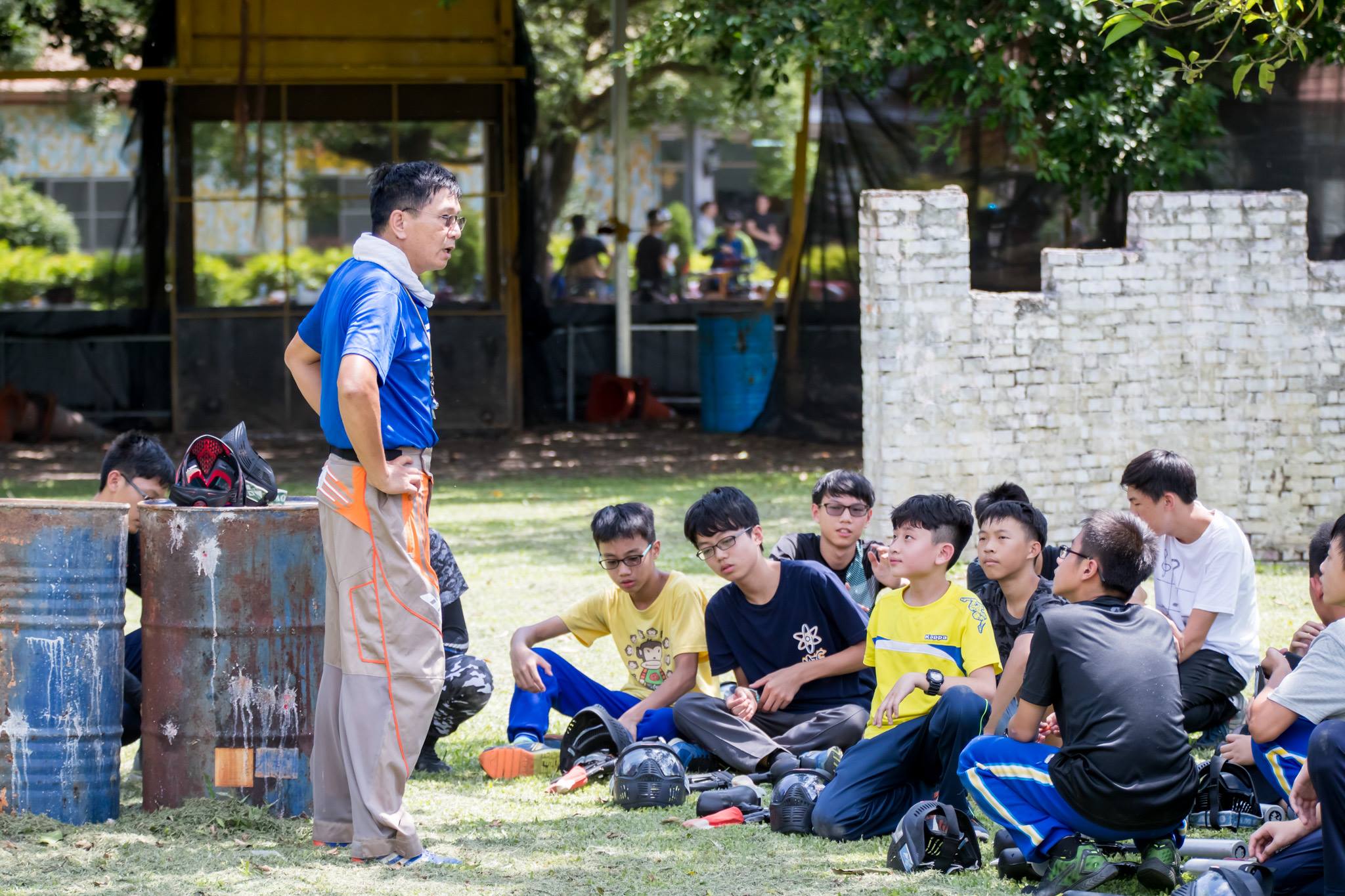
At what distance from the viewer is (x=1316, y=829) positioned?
3.80 metres

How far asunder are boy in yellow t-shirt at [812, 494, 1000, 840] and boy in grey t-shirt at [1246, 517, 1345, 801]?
2.47 ft

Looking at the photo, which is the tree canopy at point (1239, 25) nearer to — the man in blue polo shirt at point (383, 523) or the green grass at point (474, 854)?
the man in blue polo shirt at point (383, 523)

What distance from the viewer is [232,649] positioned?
4559mm

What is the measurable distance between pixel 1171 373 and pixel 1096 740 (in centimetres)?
650

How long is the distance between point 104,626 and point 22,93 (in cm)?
3077

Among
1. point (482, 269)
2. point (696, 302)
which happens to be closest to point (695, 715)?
point (482, 269)

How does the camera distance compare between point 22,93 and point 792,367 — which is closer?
point 792,367

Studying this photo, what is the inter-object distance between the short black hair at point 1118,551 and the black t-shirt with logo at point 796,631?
1185 mm

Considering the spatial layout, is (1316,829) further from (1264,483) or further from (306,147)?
(306,147)

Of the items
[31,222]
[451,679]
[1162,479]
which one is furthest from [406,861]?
[31,222]

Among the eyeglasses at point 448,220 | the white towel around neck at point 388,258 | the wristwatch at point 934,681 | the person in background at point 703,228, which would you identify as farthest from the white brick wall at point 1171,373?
the person in background at point 703,228

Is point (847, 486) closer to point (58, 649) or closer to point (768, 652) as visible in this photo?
point (768, 652)

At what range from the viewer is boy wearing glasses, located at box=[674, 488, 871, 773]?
17.0 ft

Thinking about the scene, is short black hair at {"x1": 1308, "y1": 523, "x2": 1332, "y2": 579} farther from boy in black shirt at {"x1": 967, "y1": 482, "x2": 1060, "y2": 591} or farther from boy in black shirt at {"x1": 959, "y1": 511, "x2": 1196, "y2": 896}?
boy in black shirt at {"x1": 967, "y1": 482, "x2": 1060, "y2": 591}
